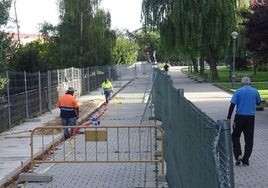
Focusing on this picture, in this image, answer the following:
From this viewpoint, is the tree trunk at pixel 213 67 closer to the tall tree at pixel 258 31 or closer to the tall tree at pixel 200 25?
the tall tree at pixel 200 25

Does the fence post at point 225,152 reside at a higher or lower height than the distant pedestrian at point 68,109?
higher

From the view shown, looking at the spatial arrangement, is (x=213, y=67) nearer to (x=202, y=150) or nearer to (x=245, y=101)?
(x=245, y=101)

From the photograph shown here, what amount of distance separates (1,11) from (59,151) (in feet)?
38.5

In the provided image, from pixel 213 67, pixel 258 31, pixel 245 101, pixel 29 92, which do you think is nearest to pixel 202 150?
pixel 245 101

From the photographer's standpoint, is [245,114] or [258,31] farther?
[258,31]

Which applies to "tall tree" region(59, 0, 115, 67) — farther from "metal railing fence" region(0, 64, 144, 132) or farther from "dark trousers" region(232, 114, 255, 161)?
"dark trousers" region(232, 114, 255, 161)

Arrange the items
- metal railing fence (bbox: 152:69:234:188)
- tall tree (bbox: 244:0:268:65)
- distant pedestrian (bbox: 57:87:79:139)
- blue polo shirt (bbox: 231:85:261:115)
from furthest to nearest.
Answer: tall tree (bbox: 244:0:268:65)
distant pedestrian (bbox: 57:87:79:139)
blue polo shirt (bbox: 231:85:261:115)
metal railing fence (bbox: 152:69:234:188)

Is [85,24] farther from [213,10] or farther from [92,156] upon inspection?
[92,156]

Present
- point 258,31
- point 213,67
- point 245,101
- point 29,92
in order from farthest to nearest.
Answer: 1. point 213,67
2. point 29,92
3. point 258,31
4. point 245,101

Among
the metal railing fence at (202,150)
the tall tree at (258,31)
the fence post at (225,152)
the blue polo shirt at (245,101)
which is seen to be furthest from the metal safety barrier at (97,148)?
the tall tree at (258,31)

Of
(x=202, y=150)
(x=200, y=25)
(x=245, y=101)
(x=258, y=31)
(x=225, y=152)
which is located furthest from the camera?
(x=200, y=25)

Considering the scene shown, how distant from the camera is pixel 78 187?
9.61m

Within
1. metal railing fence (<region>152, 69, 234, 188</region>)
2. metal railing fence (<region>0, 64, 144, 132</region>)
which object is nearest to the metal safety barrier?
metal railing fence (<region>0, 64, 144, 132</region>)

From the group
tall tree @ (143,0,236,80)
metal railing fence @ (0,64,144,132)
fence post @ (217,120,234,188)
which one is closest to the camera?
fence post @ (217,120,234,188)
